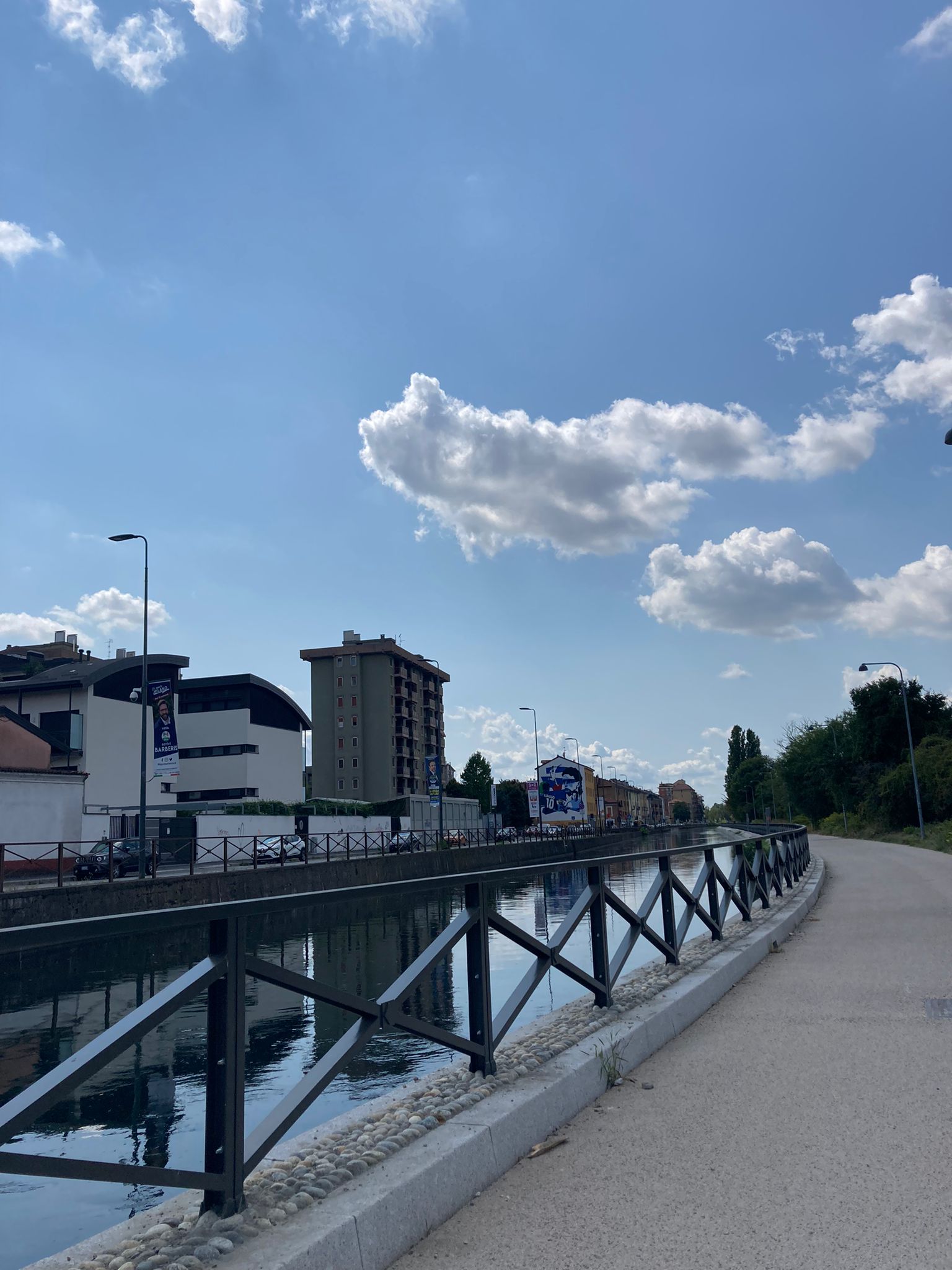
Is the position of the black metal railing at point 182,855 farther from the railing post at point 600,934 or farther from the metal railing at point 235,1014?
the metal railing at point 235,1014

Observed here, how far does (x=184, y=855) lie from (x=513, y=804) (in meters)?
97.1

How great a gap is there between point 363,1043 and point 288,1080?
16.1 feet

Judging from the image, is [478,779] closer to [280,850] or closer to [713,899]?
[280,850]

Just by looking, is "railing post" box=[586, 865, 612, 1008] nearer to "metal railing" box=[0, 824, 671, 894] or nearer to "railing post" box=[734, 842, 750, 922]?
"railing post" box=[734, 842, 750, 922]

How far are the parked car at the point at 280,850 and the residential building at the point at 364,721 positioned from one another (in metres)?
53.0

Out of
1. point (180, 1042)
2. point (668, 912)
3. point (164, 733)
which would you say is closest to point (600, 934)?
point (668, 912)

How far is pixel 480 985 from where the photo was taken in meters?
4.73

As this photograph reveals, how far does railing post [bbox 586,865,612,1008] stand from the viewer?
20.3 feet

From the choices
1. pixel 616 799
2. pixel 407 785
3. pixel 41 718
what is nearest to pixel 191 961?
pixel 41 718

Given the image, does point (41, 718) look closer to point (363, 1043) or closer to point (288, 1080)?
point (288, 1080)

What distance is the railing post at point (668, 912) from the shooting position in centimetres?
792

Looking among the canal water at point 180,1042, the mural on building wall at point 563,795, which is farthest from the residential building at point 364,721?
the canal water at point 180,1042

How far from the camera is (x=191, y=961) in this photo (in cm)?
1480

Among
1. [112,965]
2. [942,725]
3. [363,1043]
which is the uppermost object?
[942,725]
